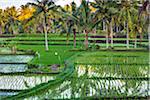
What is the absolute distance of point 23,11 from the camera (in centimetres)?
1460

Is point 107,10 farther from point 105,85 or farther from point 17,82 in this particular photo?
point 105,85

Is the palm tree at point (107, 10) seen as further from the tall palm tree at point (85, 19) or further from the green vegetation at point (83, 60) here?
the tall palm tree at point (85, 19)

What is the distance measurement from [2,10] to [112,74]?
981 centimetres

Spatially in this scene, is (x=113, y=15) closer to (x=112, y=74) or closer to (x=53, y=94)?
(x=112, y=74)

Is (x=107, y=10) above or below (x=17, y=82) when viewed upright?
above

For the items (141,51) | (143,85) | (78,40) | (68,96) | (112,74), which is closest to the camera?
(68,96)

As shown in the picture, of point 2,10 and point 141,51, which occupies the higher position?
point 2,10

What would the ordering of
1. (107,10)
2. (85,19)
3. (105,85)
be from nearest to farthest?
(105,85)
(85,19)
(107,10)

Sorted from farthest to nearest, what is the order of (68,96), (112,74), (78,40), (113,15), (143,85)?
1. (78,40)
2. (113,15)
3. (112,74)
4. (143,85)
5. (68,96)

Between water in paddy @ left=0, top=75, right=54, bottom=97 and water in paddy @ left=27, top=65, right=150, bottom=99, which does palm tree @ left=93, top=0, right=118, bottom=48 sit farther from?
water in paddy @ left=0, top=75, right=54, bottom=97

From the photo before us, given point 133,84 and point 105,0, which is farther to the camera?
point 105,0

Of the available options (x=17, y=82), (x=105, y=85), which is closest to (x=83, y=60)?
(x=17, y=82)

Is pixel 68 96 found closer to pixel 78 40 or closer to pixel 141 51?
pixel 141 51

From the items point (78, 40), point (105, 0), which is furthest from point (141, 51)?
point (78, 40)
